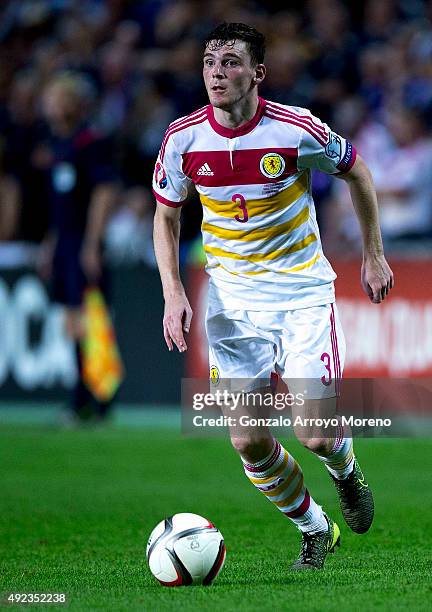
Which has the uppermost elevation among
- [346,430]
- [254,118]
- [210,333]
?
[254,118]

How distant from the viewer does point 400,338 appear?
11.6 m

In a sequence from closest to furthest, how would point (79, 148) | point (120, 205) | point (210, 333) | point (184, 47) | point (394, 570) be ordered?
point (394, 570) < point (210, 333) < point (79, 148) < point (120, 205) < point (184, 47)

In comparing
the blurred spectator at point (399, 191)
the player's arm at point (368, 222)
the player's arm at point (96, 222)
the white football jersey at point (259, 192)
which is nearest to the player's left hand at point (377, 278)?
the player's arm at point (368, 222)

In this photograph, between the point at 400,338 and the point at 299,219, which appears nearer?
the point at 299,219

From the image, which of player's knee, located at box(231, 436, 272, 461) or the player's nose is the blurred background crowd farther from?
player's knee, located at box(231, 436, 272, 461)

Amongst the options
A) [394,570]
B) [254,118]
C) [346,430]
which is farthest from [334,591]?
[254,118]

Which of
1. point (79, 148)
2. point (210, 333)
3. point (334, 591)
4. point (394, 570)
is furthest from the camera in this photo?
point (79, 148)

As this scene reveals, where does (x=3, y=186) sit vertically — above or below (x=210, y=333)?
above

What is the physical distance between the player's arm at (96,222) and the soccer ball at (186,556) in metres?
6.49

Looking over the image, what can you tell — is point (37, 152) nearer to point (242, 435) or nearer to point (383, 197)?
point (383, 197)

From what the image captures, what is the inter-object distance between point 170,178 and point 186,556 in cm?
167

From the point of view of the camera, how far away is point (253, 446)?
218 inches

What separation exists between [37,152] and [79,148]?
2.80 meters

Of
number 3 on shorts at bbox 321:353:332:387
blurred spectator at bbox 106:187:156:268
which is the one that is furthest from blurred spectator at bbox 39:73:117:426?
number 3 on shorts at bbox 321:353:332:387
